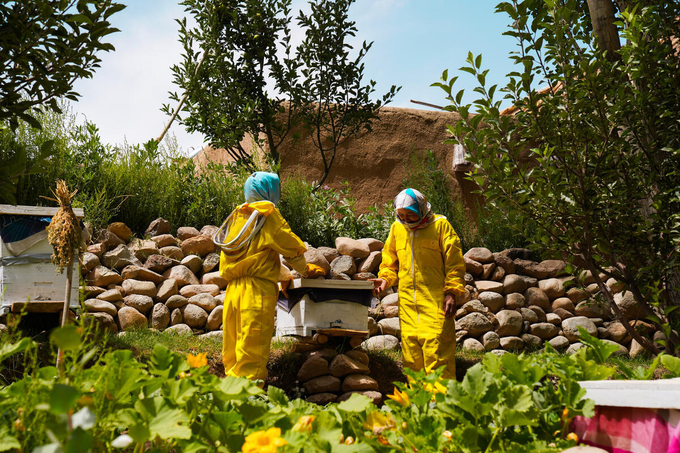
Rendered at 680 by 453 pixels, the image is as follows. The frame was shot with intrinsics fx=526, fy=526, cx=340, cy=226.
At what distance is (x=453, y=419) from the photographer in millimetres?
1279

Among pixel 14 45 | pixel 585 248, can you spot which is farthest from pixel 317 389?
pixel 14 45

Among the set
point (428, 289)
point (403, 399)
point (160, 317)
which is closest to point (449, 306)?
point (428, 289)

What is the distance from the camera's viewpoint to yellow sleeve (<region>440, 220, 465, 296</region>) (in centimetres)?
419

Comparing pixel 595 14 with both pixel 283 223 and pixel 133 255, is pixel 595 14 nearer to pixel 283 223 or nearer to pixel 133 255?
pixel 283 223

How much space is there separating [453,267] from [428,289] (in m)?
0.27

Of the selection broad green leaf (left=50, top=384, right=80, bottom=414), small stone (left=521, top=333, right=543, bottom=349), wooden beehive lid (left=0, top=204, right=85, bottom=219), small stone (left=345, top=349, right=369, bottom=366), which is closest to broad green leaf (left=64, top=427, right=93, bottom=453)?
broad green leaf (left=50, top=384, right=80, bottom=414)

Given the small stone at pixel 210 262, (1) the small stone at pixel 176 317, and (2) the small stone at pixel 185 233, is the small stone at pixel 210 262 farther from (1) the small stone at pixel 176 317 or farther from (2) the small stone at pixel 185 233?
(1) the small stone at pixel 176 317

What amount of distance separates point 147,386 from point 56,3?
2.44 meters

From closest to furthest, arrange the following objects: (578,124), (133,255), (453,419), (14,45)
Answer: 1. (453,419)
2. (14,45)
3. (578,124)
4. (133,255)

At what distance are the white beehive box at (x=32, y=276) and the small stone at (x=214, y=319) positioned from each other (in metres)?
1.49

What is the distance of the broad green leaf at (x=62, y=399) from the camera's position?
761 millimetres

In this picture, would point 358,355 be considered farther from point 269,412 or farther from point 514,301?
point 269,412

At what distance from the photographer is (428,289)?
4.24 metres

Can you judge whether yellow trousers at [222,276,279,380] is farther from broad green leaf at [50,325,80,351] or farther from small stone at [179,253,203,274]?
broad green leaf at [50,325,80,351]
